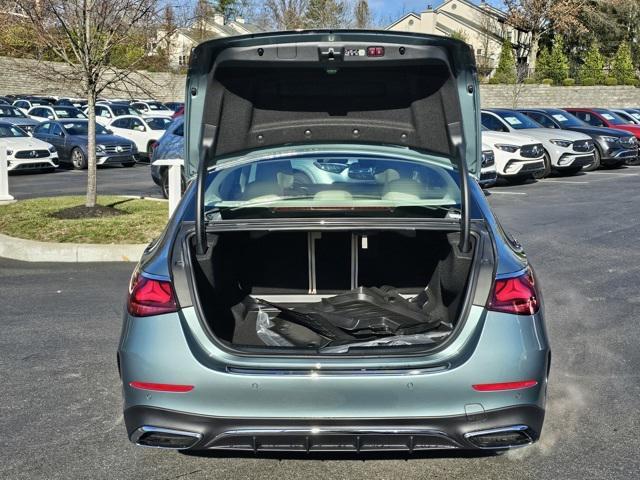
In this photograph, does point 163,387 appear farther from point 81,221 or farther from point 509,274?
point 81,221

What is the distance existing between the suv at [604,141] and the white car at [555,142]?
42.8 inches

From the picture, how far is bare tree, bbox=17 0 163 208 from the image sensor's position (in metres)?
11.1

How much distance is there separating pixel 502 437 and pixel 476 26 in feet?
211

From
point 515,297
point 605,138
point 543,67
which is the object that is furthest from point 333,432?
point 543,67

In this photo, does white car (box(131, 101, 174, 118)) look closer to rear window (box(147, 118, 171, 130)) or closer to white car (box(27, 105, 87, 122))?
white car (box(27, 105, 87, 122))

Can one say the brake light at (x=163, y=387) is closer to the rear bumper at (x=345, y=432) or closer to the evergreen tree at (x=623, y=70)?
the rear bumper at (x=345, y=432)

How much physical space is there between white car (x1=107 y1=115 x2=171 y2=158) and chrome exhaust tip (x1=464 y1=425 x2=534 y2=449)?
22.8 metres

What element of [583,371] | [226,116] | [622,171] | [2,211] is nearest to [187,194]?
[226,116]

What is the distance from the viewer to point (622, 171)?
21.4 metres

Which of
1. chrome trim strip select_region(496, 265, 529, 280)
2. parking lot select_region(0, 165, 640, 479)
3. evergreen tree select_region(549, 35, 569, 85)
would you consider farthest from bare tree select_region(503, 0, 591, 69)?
chrome trim strip select_region(496, 265, 529, 280)

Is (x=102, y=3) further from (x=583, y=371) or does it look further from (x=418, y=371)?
(x=418, y=371)

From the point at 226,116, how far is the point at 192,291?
5.09 ft

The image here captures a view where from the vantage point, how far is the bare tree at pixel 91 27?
11.1 meters

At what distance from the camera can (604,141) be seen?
21.2 m
